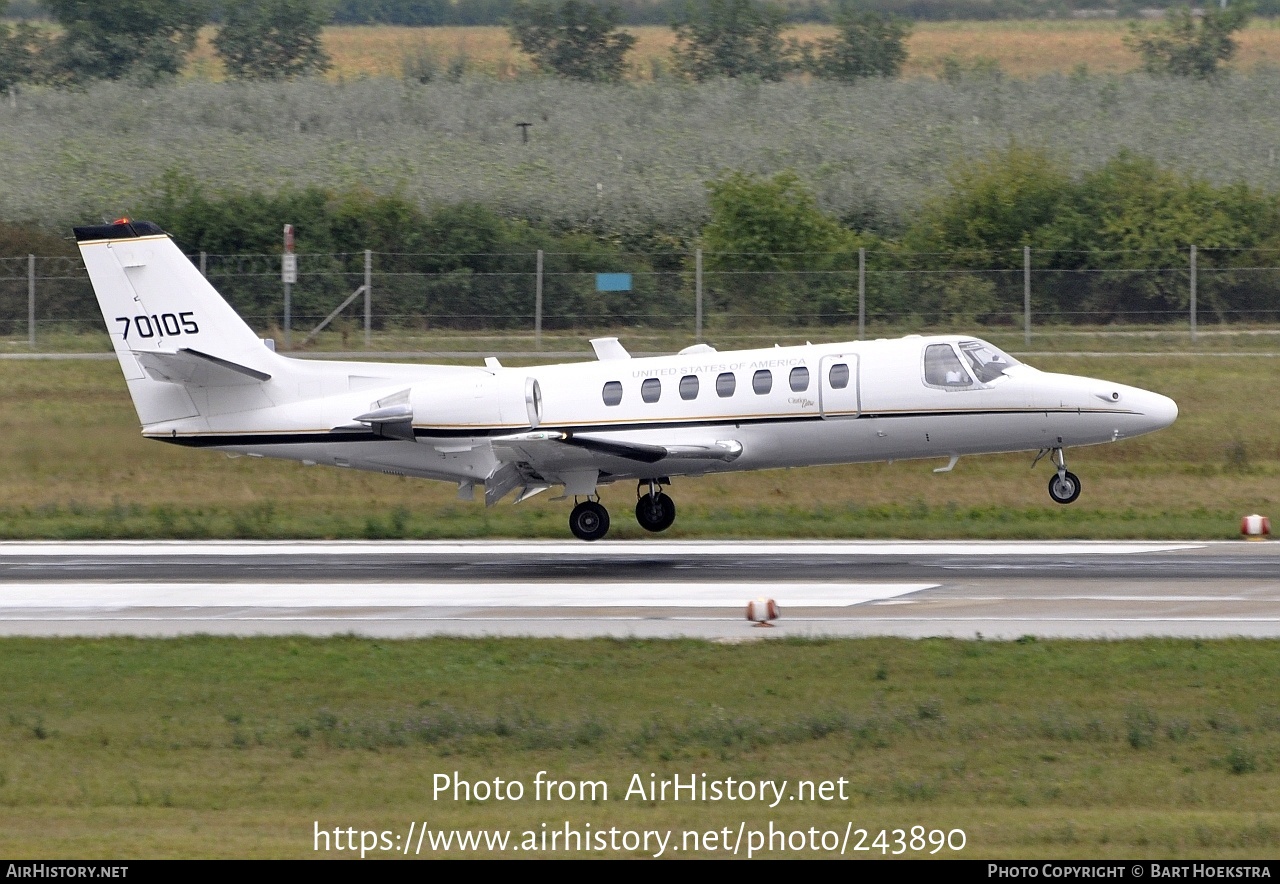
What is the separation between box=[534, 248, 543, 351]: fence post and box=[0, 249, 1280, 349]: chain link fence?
0.15 ft

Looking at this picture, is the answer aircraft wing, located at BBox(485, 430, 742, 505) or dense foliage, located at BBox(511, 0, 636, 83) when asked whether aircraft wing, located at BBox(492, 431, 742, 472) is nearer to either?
aircraft wing, located at BBox(485, 430, 742, 505)

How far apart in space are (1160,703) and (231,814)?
25.1 ft

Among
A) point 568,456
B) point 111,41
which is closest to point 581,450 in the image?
point 568,456

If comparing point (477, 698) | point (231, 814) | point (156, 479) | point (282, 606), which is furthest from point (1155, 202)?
point (231, 814)

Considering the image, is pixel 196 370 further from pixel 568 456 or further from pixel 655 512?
pixel 655 512

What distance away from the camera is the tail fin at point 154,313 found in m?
25.1

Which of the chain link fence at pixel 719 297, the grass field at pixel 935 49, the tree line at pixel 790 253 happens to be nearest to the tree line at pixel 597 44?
the grass field at pixel 935 49

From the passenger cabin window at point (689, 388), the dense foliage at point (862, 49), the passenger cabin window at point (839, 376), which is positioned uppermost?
the dense foliage at point (862, 49)

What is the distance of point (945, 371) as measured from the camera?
78.9ft

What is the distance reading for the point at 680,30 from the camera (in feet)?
245

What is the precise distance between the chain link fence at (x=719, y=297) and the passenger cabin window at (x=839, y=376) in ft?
48.7

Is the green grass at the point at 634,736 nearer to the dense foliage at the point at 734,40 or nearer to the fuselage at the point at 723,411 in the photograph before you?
the fuselage at the point at 723,411

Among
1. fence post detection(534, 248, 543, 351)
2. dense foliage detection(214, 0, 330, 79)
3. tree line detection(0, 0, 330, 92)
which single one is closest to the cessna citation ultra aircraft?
fence post detection(534, 248, 543, 351)
